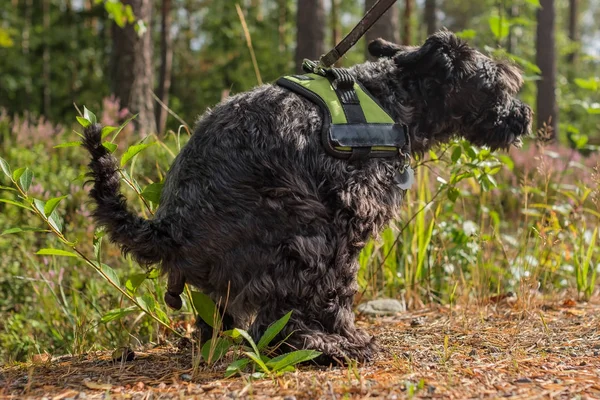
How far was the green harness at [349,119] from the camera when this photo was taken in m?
2.93

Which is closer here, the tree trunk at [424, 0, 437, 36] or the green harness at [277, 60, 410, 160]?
the green harness at [277, 60, 410, 160]

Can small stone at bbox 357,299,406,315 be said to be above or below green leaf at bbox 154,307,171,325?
below

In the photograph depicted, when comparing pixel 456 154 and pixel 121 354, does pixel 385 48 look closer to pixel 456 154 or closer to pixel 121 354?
pixel 456 154

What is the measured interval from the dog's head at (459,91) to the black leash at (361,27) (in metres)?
0.33

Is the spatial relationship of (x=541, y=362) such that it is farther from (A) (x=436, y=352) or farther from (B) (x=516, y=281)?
(B) (x=516, y=281)

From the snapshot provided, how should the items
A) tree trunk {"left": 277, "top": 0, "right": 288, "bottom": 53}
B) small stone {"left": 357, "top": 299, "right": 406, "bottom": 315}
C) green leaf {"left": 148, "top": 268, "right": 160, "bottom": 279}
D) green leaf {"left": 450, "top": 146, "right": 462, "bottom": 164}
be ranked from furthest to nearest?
1. tree trunk {"left": 277, "top": 0, "right": 288, "bottom": 53}
2. small stone {"left": 357, "top": 299, "right": 406, "bottom": 315}
3. green leaf {"left": 450, "top": 146, "right": 462, "bottom": 164}
4. green leaf {"left": 148, "top": 268, "right": 160, "bottom": 279}

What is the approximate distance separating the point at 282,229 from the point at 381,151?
0.65 metres

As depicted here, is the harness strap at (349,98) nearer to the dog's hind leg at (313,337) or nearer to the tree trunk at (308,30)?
the dog's hind leg at (313,337)

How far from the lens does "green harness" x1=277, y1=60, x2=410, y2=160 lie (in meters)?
2.93

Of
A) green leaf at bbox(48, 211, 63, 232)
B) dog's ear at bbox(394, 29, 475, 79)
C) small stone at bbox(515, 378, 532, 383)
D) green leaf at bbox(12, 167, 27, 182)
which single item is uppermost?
dog's ear at bbox(394, 29, 475, 79)

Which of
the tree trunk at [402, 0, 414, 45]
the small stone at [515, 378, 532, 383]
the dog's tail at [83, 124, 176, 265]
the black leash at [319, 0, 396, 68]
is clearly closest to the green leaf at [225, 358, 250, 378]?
the dog's tail at [83, 124, 176, 265]

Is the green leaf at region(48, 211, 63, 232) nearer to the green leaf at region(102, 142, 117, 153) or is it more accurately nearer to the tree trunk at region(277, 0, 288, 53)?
the green leaf at region(102, 142, 117, 153)

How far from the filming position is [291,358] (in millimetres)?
2658

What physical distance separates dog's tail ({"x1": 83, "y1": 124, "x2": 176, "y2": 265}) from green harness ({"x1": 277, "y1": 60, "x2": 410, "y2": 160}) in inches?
35.0
